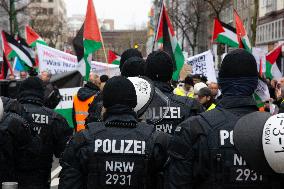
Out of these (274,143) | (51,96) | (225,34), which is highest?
(225,34)

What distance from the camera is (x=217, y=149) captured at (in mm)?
4266

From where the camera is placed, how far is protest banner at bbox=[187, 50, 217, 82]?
1678 cm

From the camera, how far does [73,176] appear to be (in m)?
4.52

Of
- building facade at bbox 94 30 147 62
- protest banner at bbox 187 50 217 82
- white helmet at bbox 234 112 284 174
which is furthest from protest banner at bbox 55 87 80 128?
building facade at bbox 94 30 147 62

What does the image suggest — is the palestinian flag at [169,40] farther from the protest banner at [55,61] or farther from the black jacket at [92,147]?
the black jacket at [92,147]

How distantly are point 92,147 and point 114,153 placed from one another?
0.50ft

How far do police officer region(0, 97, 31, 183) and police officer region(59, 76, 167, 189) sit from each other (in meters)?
1.68

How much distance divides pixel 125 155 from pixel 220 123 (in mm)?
696

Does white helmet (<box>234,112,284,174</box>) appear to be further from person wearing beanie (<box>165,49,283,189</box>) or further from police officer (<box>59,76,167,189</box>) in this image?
police officer (<box>59,76,167,189</box>)

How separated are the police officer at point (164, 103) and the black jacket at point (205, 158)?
1.71 meters

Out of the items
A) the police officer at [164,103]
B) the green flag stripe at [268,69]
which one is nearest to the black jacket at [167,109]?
the police officer at [164,103]

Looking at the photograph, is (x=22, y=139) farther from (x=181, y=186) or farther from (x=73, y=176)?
(x=181, y=186)

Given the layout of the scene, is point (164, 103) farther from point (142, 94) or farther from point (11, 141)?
point (11, 141)

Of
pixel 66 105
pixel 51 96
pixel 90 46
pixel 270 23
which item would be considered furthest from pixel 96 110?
pixel 270 23
